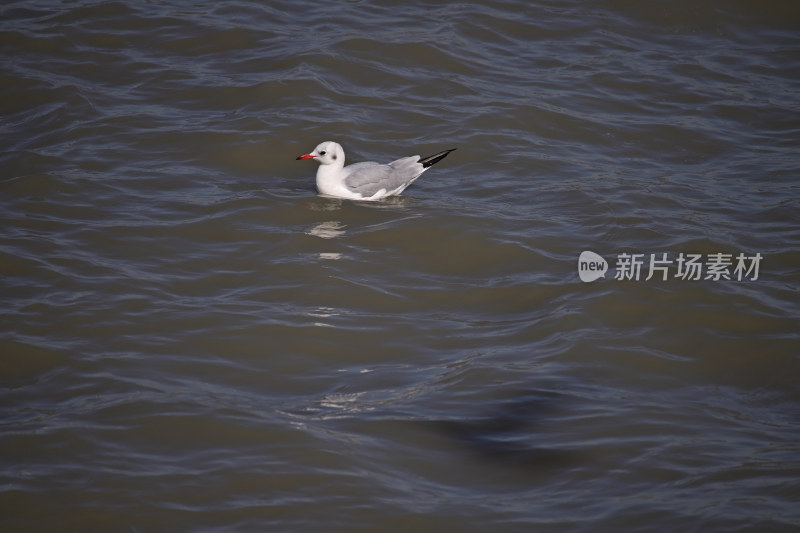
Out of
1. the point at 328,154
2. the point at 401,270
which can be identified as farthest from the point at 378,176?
the point at 401,270

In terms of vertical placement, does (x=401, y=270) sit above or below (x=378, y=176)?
below

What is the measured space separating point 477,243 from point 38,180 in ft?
13.2

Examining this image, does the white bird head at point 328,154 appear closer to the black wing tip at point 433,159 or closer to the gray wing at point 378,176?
the gray wing at point 378,176

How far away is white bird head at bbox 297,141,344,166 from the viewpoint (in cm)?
859

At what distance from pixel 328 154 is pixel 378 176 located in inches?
21.3

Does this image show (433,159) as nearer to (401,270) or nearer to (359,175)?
(359,175)

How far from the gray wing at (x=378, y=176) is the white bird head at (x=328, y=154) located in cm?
14

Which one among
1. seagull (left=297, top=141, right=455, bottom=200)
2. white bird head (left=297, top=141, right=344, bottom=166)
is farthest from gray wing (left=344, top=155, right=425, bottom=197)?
white bird head (left=297, top=141, right=344, bottom=166)

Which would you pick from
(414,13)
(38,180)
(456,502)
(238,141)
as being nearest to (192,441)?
(456,502)

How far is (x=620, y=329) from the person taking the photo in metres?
6.52

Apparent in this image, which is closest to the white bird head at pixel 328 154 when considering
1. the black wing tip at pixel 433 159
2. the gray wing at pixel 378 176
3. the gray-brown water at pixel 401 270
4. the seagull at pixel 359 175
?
the seagull at pixel 359 175

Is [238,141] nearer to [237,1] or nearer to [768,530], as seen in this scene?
[237,1]

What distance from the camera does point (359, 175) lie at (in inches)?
335

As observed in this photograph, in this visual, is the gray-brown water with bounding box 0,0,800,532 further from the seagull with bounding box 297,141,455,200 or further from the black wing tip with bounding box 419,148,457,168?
the black wing tip with bounding box 419,148,457,168
